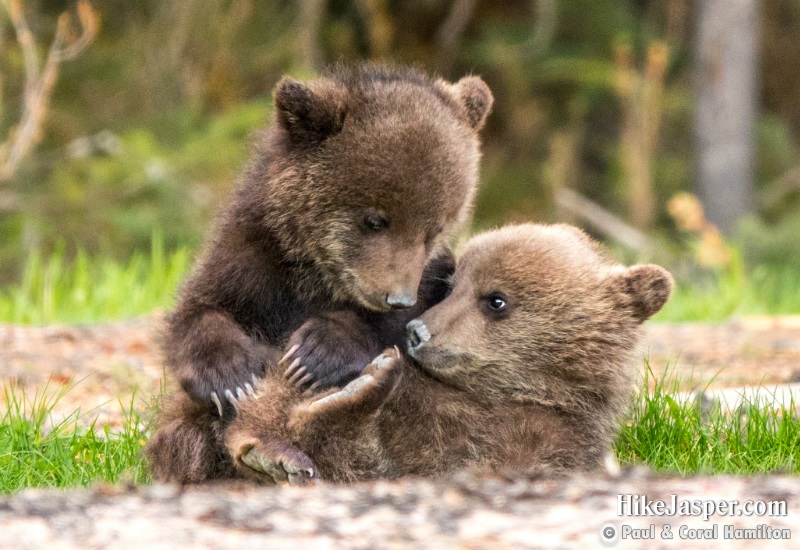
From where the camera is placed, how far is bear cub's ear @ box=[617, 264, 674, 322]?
4117mm

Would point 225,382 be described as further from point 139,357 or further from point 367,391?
point 139,357

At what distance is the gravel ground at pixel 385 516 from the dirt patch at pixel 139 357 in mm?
1786

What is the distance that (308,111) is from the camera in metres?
4.10

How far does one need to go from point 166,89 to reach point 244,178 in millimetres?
7121

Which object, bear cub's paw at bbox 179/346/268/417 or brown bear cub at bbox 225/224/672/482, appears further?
bear cub's paw at bbox 179/346/268/417

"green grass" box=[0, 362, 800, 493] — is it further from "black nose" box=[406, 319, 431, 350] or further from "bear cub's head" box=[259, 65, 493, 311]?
"bear cub's head" box=[259, 65, 493, 311]

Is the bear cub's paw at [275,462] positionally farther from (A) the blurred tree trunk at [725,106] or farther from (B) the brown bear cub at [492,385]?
(A) the blurred tree trunk at [725,106]

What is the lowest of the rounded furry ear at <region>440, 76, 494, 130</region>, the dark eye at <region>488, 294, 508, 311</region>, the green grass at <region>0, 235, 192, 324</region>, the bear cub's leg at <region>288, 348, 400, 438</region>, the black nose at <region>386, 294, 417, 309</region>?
the bear cub's leg at <region>288, 348, 400, 438</region>

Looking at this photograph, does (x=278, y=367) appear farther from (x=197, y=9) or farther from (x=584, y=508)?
(x=197, y=9)

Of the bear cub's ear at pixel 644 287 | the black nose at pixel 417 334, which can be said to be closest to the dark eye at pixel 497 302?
the black nose at pixel 417 334

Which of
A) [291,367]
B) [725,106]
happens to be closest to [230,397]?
[291,367]

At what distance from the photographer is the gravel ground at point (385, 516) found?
2742 mm

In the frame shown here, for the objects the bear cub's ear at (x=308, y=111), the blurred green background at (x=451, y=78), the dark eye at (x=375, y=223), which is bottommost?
the dark eye at (x=375, y=223)

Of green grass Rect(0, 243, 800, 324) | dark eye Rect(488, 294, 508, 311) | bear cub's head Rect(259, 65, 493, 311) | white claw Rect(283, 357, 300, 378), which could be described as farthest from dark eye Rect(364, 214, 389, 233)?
green grass Rect(0, 243, 800, 324)
